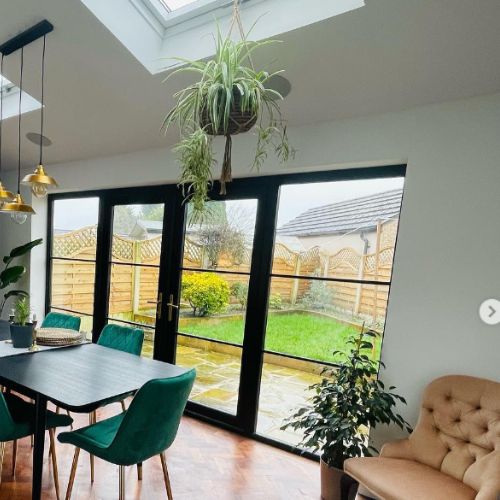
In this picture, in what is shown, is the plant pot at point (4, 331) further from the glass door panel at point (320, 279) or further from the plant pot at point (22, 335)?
the glass door panel at point (320, 279)

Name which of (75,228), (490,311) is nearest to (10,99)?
(75,228)

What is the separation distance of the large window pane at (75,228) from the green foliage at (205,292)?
160 centimetres

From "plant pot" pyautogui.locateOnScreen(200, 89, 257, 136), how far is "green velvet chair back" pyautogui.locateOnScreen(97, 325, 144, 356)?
1837 mm

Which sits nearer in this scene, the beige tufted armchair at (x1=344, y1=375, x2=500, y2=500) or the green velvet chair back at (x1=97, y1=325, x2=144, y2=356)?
the beige tufted armchair at (x1=344, y1=375, x2=500, y2=500)

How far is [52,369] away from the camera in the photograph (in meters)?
1.92

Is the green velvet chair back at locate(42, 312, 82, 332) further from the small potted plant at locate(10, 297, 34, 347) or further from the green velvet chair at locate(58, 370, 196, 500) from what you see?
the green velvet chair at locate(58, 370, 196, 500)

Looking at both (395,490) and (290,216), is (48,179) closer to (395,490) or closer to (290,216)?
(290,216)

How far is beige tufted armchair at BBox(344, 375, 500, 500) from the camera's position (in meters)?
1.55

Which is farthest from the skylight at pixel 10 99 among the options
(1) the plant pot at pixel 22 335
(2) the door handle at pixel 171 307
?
(2) the door handle at pixel 171 307

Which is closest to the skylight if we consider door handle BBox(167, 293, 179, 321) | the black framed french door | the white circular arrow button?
the black framed french door

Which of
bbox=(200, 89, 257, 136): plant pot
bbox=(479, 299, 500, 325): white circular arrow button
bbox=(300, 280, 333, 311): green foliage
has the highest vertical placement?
bbox=(200, 89, 257, 136): plant pot

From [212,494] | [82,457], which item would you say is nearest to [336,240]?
[212,494]

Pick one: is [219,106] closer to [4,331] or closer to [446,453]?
[446,453]

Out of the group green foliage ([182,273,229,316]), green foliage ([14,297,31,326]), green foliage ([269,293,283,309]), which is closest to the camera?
green foliage ([14,297,31,326])
